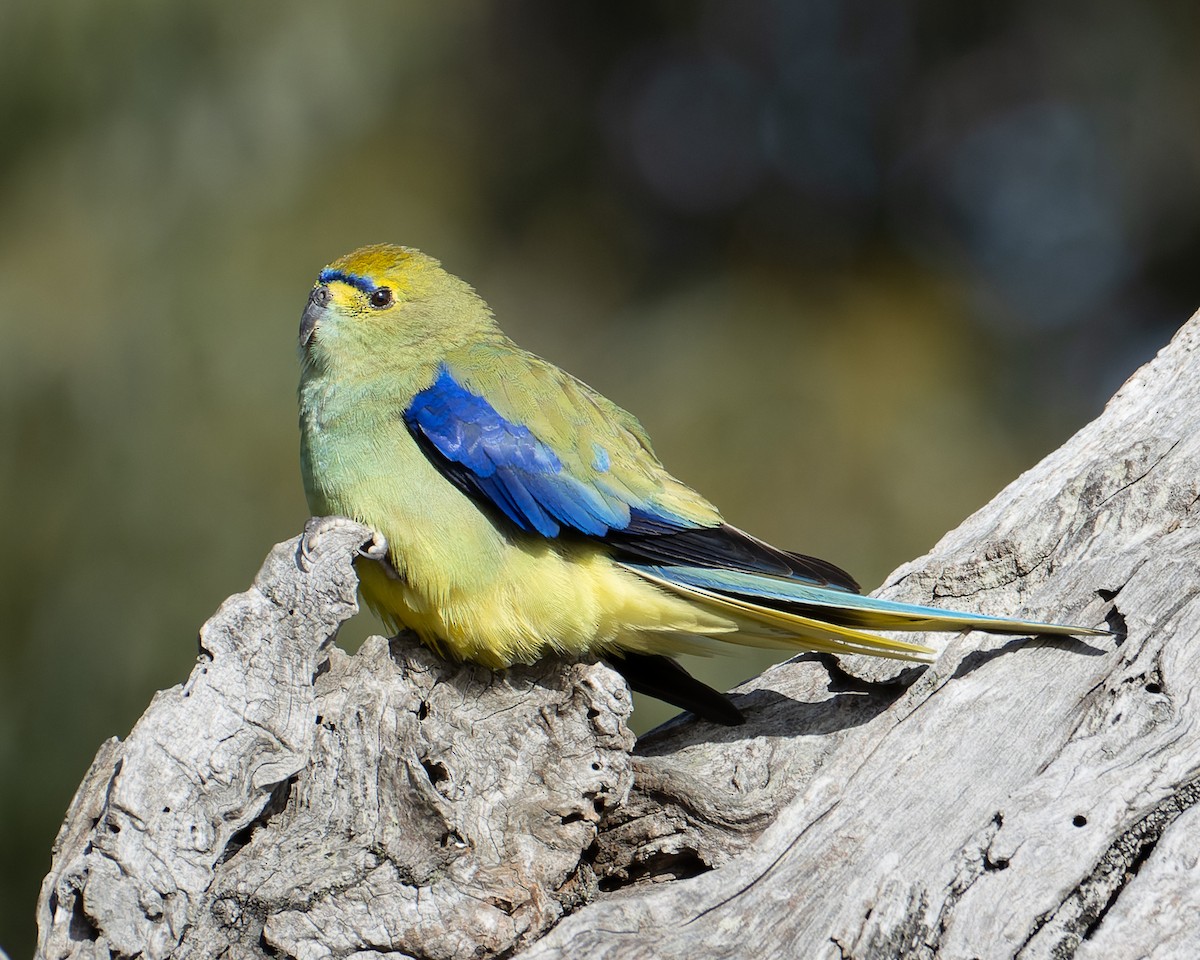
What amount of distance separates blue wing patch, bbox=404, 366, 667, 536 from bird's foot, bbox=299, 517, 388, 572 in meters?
0.36

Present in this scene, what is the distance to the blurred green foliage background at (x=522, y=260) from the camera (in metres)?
7.67

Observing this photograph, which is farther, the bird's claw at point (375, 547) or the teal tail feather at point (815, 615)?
the bird's claw at point (375, 547)

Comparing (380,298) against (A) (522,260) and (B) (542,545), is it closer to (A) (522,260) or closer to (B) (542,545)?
(B) (542,545)

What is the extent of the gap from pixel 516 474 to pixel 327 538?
2.32ft

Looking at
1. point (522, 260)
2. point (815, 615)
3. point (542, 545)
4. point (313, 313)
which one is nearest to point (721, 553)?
point (815, 615)

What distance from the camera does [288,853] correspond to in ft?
12.0

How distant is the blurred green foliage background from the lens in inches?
302

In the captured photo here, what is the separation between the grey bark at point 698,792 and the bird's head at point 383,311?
100 cm

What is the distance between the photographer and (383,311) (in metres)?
5.00

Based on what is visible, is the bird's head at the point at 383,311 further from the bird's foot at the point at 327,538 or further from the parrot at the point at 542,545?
the bird's foot at the point at 327,538

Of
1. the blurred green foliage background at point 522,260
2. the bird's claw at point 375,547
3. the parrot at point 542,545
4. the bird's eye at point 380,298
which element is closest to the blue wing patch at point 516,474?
the parrot at point 542,545

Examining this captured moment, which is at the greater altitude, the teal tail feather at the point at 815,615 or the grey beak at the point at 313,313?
the grey beak at the point at 313,313

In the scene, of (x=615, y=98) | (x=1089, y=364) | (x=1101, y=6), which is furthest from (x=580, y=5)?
(x=1089, y=364)

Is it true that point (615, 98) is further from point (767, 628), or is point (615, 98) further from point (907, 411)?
point (767, 628)
